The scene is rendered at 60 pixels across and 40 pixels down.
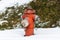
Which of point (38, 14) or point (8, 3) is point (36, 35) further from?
point (8, 3)

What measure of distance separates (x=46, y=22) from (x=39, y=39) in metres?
2.47

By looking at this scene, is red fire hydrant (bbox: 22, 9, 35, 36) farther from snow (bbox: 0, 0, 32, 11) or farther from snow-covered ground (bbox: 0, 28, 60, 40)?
snow (bbox: 0, 0, 32, 11)

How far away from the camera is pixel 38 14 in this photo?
7426 mm

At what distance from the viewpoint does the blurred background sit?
6.93m

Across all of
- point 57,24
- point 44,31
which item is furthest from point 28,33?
point 57,24

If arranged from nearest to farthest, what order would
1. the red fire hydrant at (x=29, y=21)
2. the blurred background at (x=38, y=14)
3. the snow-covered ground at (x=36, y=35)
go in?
1. the snow-covered ground at (x=36, y=35)
2. the red fire hydrant at (x=29, y=21)
3. the blurred background at (x=38, y=14)

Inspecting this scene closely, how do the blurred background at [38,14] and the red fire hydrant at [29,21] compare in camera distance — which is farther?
the blurred background at [38,14]

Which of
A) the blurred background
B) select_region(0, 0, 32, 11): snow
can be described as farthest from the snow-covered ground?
select_region(0, 0, 32, 11): snow

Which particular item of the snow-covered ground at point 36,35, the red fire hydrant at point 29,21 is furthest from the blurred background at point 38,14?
the red fire hydrant at point 29,21

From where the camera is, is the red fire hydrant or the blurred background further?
the blurred background

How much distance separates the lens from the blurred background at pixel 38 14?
6930 millimetres

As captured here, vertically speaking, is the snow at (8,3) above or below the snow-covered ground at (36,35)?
above

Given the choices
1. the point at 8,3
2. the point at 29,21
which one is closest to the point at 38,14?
the point at 8,3

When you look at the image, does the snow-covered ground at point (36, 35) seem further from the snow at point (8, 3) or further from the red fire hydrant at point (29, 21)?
the snow at point (8, 3)
